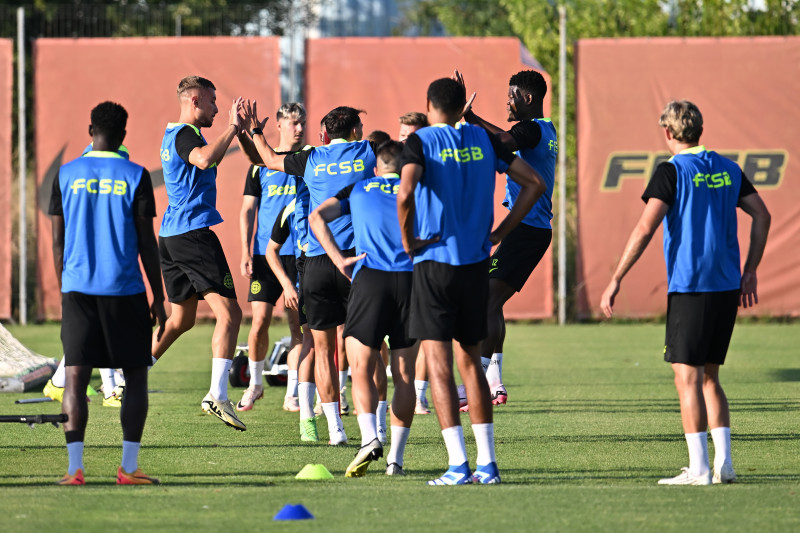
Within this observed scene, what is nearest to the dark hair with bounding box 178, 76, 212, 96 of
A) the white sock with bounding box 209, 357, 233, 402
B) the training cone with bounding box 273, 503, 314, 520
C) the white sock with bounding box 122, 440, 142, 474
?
the white sock with bounding box 209, 357, 233, 402

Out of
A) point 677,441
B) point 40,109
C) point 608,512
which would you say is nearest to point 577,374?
point 677,441

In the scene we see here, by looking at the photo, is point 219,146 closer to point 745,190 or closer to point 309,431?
point 309,431

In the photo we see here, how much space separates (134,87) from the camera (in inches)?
730

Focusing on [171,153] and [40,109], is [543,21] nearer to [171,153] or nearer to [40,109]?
[40,109]

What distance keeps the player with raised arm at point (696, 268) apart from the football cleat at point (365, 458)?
1.40 metres

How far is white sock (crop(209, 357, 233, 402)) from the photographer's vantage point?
838 cm

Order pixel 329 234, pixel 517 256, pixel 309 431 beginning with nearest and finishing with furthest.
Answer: pixel 329 234
pixel 309 431
pixel 517 256

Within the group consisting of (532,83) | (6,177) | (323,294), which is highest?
(532,83)

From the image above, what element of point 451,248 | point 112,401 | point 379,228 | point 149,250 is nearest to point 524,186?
point 451,248

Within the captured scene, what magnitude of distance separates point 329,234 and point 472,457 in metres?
1.66

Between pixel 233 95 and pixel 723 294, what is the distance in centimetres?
1312

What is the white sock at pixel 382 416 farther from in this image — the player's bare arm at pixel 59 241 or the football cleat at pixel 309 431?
the player's bare arm at pixel 59 241

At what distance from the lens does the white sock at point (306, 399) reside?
832 cm

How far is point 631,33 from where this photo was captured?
843 inches
